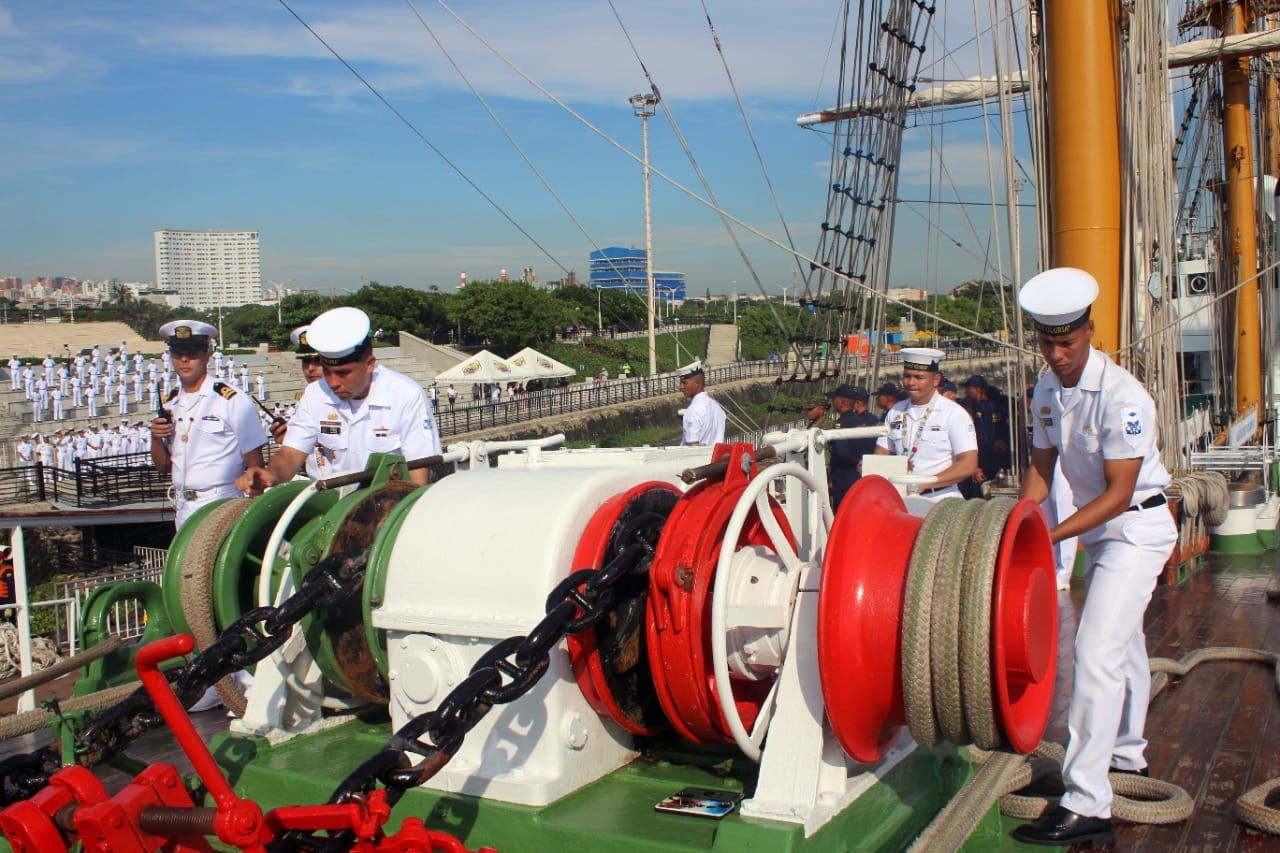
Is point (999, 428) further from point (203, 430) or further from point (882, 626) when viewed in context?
point (882, 626)

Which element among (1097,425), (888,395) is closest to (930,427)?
(888,395)

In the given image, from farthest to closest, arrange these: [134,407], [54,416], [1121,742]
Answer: [134,407], [54,416], [1121,742]

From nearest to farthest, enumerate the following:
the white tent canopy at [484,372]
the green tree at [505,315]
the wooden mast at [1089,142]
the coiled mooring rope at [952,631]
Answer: the coiled mooring rope at [952,631] → the wooden mast at [1089,142] → the white tent canopy at [484,372] → the green tree at [505,315]

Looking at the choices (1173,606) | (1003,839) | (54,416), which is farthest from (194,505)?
(54,416)

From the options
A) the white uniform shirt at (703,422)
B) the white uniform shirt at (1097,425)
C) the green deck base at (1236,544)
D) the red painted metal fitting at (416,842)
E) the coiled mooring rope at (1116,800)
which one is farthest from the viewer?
the white uniform shirt at (703,422)

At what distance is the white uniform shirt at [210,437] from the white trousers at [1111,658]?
3684mm

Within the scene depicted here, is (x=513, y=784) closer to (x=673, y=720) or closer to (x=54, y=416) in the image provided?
(x=673, y=720)

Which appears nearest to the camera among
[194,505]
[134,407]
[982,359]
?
[194,505]

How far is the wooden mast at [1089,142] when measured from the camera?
718 centimetres

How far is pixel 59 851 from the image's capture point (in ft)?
7.82

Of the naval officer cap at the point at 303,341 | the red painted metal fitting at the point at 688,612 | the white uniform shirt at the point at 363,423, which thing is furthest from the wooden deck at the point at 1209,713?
the naval officer cap at the point at 303,341

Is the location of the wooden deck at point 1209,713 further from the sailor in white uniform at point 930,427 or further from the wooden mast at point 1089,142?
the wooden mast at point 1089,142

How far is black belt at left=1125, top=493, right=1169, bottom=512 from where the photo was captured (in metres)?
3.43

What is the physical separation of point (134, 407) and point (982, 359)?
48.7 meters
